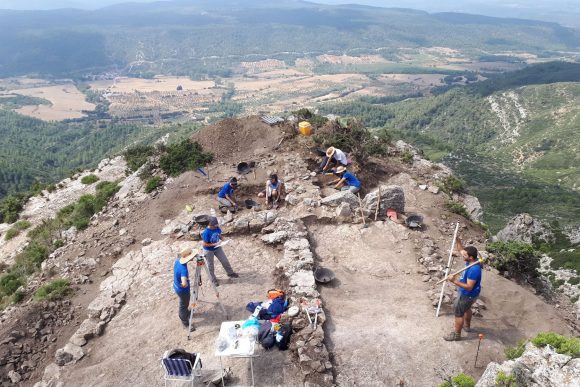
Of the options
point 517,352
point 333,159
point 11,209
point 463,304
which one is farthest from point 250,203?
point 11,209

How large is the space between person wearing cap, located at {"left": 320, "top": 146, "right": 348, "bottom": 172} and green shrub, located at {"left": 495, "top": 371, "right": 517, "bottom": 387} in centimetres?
1358

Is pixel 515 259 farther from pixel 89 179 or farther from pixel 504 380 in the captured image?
pixel 89 179

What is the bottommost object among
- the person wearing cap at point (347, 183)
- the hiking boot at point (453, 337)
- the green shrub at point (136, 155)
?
the green shrub at point (136, 155)

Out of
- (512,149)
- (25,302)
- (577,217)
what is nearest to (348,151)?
(25,302)

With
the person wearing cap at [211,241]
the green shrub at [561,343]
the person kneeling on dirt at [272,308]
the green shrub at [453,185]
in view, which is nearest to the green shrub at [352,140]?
the green shrub at [453,185]

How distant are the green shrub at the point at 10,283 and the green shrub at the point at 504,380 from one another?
18233 mm

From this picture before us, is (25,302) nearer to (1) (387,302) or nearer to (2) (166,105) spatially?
(1) (387,302)

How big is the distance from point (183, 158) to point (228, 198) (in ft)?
23.9

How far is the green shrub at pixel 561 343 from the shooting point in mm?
7512

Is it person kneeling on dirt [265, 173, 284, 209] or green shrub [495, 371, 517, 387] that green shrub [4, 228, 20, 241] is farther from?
green shrub [495, 371, 517, 387]

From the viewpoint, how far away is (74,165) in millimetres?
112500

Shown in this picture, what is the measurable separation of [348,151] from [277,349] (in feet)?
48.9

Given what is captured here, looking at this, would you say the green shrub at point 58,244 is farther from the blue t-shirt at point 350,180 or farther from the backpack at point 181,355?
the blue t-shirt at point 350,180

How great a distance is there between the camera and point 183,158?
937 inches
